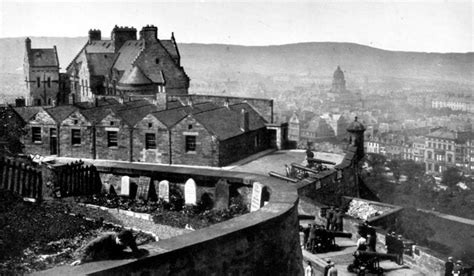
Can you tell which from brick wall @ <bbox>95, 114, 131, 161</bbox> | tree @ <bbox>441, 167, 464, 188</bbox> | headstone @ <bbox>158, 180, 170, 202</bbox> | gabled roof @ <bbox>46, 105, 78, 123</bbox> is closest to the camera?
headstone @ <bbox>158, 180, 170, 202</bbox>

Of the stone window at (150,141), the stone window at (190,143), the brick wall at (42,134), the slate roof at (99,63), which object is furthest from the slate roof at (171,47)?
the stone window at (190,143)

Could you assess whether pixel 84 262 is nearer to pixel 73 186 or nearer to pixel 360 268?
pixel 360 268

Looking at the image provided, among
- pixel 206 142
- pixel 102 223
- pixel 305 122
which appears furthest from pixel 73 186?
pixel 305 122

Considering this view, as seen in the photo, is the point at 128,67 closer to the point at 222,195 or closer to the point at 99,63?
the point at 99,63

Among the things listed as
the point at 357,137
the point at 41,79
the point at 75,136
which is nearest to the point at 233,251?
the point at 357,137

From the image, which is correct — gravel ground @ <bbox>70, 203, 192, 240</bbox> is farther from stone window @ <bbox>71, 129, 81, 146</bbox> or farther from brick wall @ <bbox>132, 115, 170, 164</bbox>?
stone window @ <bbox>71, 129, 81, 146</bbox>

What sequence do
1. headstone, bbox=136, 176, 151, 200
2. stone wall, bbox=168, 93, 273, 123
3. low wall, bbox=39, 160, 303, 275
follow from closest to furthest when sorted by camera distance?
low wall, bbox=39, 160, 303, 275 → headstone, bbox=136, 176, 151, 200 → stone wall, bbox=168, 93, 273, 123

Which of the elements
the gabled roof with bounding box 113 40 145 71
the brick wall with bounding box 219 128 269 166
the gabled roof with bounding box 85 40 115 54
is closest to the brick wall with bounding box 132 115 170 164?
the brick wall with bounding box 219 128 269 166
